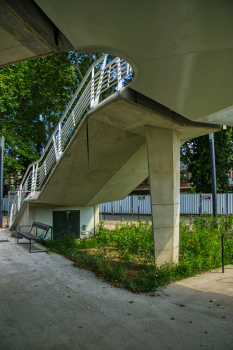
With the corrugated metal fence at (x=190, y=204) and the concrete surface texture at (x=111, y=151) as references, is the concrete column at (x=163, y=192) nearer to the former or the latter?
the concrete surface texture at (x=111, y=151)

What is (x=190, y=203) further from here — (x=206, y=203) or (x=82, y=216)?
(x=82, y=216)

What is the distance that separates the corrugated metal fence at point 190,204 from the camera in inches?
846

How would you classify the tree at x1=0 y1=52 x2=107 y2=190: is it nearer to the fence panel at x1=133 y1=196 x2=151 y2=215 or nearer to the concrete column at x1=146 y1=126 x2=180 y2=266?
the concrete column at x1=146 y1=126 x2=180 y2=266

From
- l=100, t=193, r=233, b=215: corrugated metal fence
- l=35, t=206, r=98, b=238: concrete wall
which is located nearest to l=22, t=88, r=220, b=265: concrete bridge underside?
l=35, t=206, r=98, b=238: concrete wall

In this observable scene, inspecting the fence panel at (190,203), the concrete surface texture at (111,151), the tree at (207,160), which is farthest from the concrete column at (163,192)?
the fence panel at (190,203)

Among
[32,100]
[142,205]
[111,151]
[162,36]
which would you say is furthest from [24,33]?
[142,205]

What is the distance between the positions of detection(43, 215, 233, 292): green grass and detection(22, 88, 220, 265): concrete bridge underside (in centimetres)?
57

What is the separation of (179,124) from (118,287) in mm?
4125

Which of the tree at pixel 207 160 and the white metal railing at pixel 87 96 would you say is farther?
the tree at pixel 207 160

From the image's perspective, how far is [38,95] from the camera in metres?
19.5

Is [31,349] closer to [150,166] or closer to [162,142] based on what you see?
[150,166]

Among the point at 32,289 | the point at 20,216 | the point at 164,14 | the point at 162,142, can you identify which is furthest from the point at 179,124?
the point at 20,216

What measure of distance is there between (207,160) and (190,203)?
4236 millimetres

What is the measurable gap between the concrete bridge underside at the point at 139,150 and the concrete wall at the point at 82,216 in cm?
216
